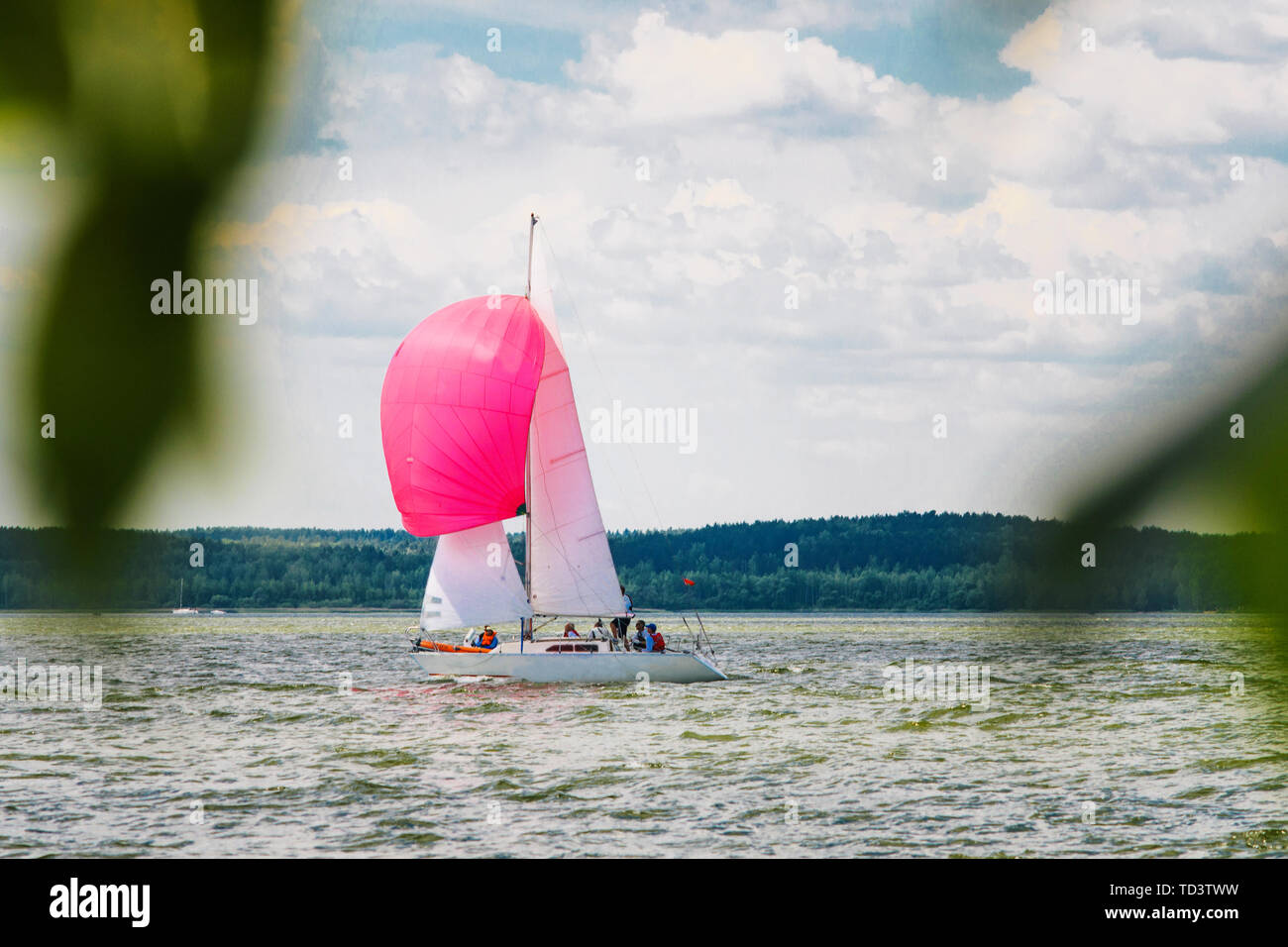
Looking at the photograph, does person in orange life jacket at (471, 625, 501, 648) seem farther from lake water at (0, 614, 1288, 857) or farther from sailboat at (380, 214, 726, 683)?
lake water at (0, 614, 1288, 857)

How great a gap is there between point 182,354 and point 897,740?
2305 centimetres

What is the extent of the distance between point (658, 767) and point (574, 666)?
11.5 m

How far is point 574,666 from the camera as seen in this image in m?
31.2

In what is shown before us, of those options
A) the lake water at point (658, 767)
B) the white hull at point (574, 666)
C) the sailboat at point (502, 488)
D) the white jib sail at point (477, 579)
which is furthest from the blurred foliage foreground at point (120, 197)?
the white jib sail at point (477, 579)

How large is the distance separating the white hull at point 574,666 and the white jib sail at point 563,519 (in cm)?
138

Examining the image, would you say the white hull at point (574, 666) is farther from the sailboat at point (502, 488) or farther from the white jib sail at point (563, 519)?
the white jib sail at point (563, 519)

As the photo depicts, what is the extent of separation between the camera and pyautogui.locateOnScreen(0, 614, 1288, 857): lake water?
43.1 feet

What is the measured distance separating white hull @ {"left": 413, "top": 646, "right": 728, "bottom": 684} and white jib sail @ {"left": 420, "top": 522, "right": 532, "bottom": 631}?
869 mm

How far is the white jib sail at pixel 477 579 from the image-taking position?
3173 centimetres

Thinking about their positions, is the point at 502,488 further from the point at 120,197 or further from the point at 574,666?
the point at 120,197

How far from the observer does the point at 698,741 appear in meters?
23.1

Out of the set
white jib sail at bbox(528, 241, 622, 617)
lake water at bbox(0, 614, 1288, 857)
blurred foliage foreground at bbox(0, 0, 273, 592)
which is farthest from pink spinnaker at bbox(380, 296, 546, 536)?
blurred foliage foreground at bbox(0, 0, 273, 592)
